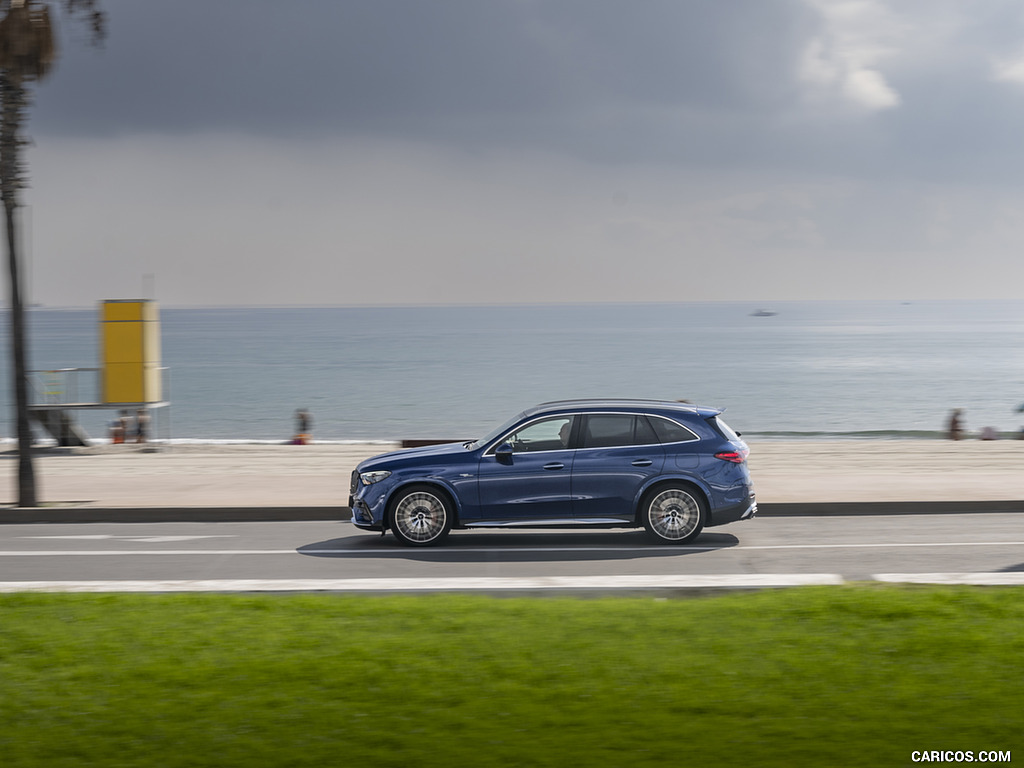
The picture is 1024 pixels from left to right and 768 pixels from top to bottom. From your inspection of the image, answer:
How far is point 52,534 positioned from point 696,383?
269ft

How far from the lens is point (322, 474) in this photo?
19.6 m

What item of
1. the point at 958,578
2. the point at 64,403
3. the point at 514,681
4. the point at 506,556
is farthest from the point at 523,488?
the point at 64,403

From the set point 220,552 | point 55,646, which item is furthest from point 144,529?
point 55,646

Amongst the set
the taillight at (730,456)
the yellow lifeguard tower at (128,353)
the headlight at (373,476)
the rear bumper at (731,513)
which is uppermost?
the yellow lifeguard tower at (128,353)

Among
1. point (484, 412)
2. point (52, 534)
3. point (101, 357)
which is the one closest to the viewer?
point (52, 534)

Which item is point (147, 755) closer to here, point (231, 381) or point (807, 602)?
point (807, 602)

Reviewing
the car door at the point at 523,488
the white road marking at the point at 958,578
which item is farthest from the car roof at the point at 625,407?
the white road marking at the point at 958,578

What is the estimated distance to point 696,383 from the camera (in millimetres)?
92688

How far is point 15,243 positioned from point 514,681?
1290 centimetres

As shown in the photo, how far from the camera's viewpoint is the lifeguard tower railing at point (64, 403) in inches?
1140

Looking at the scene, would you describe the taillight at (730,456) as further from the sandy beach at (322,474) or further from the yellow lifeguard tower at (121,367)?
the yellow lifeguard tower at (121,367)

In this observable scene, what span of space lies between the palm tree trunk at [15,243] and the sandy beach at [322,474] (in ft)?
2.37

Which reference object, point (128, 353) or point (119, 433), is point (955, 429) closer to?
point (128, 353)

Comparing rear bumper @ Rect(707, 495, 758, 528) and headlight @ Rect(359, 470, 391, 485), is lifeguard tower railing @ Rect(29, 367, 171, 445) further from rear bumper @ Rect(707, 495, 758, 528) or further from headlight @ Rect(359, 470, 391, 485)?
rear bumper @ Rect(707, 495, 758, 528)
